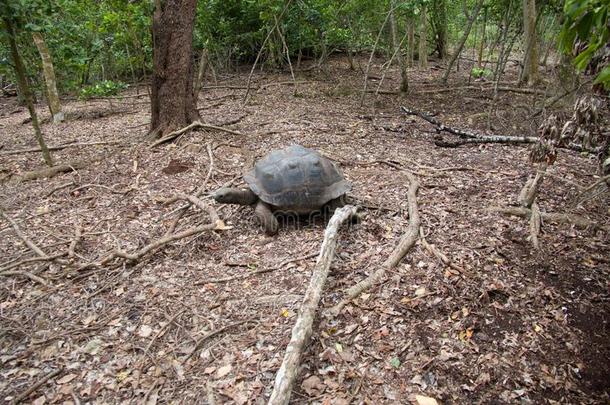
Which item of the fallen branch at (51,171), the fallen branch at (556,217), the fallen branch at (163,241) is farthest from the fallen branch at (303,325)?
the fallen branch at (51,171)

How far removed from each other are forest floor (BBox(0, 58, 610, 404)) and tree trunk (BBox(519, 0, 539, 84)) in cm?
607

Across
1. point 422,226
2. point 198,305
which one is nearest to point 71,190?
point 198,305

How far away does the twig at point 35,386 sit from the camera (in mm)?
2943

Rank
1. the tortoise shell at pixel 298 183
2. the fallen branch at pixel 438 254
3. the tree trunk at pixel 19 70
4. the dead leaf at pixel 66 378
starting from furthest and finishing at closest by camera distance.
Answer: the tree trunk at pixel 19 70, the tortoise shell at pixel 298 183, the fallen branch at pixel 438 254, the dead leaf at pixel 66 378

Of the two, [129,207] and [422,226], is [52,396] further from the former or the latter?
[422,226]

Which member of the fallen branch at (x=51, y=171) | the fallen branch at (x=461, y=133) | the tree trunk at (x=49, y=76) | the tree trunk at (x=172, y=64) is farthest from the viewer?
the tree trunk at (x=49, y=76)

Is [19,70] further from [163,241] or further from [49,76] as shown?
[49,76]

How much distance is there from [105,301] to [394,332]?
2853mm

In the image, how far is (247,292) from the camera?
3916 mm

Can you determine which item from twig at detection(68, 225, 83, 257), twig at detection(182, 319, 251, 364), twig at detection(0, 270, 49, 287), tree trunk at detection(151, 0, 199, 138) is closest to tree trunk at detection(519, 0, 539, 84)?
tree trunk at detection(151, 0, 199, 138)

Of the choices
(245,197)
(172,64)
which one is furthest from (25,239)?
(172,64)

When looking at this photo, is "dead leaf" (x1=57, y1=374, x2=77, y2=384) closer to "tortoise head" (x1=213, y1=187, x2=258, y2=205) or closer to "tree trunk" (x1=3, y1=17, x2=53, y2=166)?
"tortoise head" (x1=213, y1=187, x2=258, y2=205)

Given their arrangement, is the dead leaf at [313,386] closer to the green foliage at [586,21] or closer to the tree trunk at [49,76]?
the green foliage at [586,21]

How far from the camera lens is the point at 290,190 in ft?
15.4
